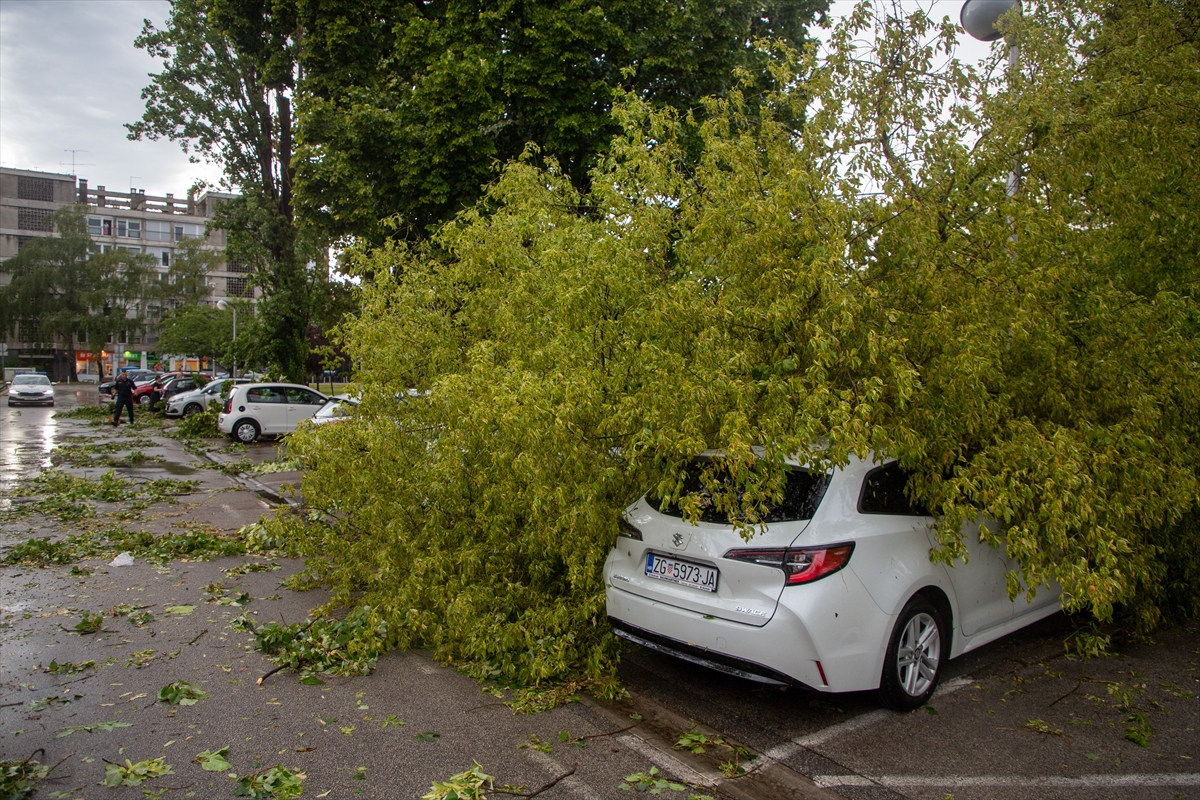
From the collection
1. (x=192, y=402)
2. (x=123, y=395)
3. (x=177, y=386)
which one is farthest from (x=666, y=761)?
(x=177, y=386)

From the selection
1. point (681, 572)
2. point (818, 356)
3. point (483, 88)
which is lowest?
point (681, 572)

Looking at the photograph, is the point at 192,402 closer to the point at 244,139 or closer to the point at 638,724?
the point at 244,139

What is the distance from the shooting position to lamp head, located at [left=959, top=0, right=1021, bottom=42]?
8297mm

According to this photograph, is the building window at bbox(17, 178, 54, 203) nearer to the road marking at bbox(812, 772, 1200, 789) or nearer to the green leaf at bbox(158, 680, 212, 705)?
the green leaf at bbox(158, 680, 212, 705)

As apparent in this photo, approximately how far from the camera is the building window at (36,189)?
85.4m

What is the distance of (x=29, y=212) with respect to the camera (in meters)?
85.4

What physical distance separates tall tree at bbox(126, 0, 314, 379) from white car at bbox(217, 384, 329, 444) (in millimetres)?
2117

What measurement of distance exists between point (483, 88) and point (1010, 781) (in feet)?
43.8

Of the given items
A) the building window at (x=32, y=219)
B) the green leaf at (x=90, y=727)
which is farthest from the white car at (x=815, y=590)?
the building window at (x=32, y=219)

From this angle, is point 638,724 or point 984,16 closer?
point 638,724

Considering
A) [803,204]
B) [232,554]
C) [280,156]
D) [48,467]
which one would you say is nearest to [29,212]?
[280,156]

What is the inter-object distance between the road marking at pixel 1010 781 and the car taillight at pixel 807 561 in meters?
0.94

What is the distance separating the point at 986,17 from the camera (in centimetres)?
845

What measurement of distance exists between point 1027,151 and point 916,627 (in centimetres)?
361
